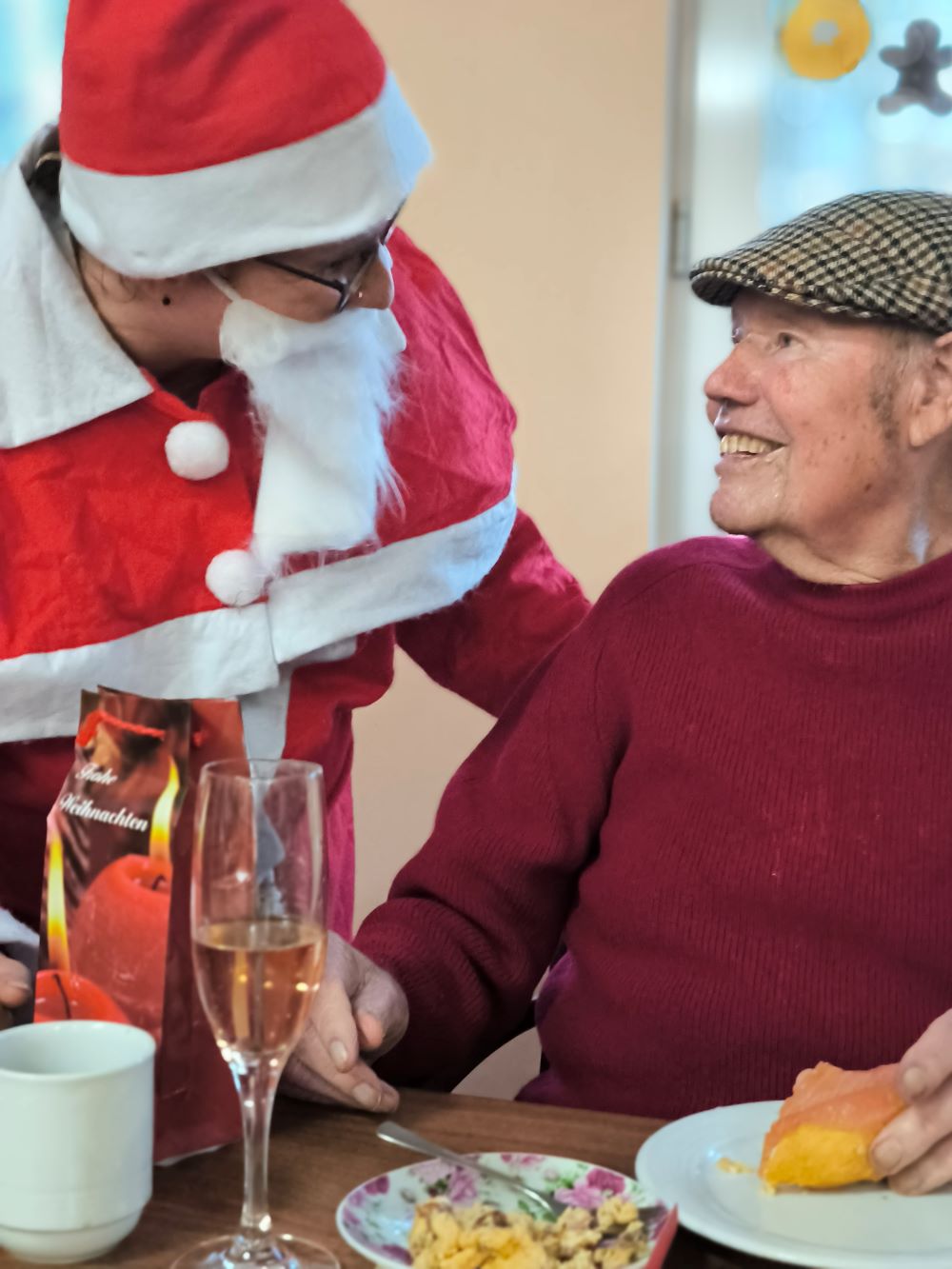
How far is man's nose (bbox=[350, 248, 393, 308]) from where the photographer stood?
1398 millimetres

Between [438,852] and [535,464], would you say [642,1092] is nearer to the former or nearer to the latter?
[438,852]

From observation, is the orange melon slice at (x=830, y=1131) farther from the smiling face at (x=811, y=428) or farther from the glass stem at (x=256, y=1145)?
the smiling face at (x=811, y=428)

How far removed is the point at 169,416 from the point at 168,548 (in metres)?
0.12

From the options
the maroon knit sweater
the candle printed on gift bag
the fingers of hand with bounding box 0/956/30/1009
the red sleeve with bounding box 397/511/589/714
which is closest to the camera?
the candle printed on gift bag

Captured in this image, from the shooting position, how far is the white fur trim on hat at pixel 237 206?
4.25 feet

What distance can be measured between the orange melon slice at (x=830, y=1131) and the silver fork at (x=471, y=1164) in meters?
0.12

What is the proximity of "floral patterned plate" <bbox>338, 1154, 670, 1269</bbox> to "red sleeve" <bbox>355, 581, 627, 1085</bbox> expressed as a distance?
40cm

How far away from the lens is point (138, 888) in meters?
0.93

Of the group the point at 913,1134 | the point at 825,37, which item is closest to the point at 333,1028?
the point at 913,1134

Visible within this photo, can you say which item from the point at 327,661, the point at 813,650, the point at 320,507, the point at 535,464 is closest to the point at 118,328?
the point at 320,507

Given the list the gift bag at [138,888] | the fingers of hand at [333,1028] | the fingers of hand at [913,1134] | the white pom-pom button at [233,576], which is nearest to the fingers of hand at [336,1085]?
the fingers of hand at [333,1028]

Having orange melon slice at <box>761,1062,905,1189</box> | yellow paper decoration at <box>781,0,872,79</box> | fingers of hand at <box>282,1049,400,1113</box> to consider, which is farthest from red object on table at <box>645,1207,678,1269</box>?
yellow paper decoration at <box>781,0,872,79</box>

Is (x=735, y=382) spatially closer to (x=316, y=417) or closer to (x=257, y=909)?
(x=316, y=417)

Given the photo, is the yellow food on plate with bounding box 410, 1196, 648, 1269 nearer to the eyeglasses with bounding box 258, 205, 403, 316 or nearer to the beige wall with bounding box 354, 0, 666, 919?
the eyeglasses with bounding box 258, 205, 403, 316
